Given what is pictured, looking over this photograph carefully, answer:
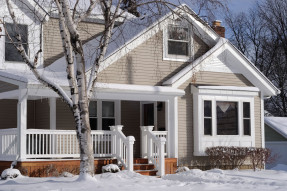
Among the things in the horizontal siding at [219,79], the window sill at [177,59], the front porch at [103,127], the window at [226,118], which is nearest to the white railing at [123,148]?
the front porch at [103,127]

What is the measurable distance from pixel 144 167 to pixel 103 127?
2.76 metres

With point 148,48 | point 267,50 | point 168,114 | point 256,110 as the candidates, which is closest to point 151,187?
point 168,114

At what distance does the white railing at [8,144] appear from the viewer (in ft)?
Answer: 51.8

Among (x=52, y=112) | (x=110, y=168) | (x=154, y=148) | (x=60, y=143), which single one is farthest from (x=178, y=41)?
(x=60, y=143)

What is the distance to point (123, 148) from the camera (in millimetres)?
17484

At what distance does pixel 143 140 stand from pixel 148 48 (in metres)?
3.23

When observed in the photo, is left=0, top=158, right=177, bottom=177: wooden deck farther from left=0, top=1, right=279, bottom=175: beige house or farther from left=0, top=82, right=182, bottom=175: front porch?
left=0, top=1, right=279, bottom=175: beige house

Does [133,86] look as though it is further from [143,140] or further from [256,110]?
[256,110]

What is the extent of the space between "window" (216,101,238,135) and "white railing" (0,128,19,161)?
7369 millimetres

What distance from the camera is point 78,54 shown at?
13523 millimetres

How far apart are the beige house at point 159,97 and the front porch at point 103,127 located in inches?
1.4

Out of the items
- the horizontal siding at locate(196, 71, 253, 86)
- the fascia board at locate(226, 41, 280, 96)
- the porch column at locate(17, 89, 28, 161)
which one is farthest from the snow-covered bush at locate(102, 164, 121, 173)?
the fascia board at locate(226, 41, 280, 96)

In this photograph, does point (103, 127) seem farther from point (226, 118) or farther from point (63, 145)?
point (226, 118)

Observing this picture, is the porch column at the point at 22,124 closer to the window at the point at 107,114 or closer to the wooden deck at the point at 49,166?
the wooden deck at the point at 49,166
